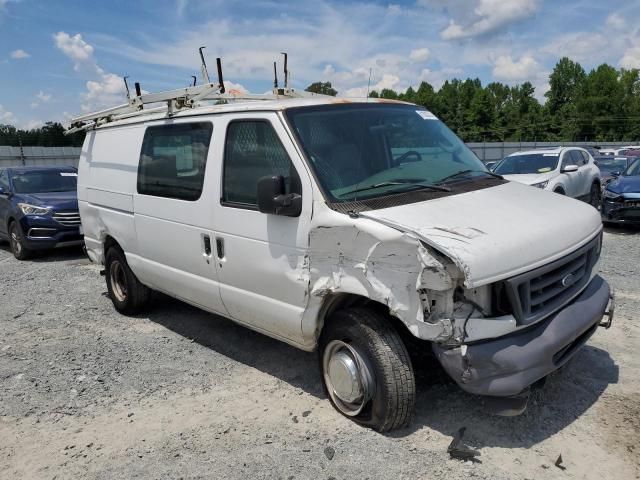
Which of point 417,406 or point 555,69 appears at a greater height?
point 555,69

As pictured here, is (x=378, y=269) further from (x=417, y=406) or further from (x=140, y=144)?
(x=140, y=144)

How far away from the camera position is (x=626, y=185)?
10.7 meters

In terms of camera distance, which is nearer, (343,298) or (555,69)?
(343,298)

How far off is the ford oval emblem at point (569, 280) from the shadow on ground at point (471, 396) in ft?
2.91

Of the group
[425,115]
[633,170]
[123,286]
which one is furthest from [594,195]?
[123,286]

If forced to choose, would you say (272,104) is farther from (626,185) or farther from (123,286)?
(626,185)

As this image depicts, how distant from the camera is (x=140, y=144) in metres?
5.39

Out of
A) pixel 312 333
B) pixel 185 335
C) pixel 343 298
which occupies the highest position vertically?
pixel 343 298

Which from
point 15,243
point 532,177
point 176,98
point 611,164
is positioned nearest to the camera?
point 176,98

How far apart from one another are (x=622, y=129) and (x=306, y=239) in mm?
81029

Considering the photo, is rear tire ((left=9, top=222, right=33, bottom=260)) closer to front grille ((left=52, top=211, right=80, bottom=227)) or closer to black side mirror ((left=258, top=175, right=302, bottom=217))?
front grille ((left=52, top=211, right=80, bottom=227))

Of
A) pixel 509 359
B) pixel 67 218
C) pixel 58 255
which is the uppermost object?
pixel 67 218

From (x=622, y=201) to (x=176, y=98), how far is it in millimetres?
8956

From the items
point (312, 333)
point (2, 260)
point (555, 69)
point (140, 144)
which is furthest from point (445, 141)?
point (555, 69)
